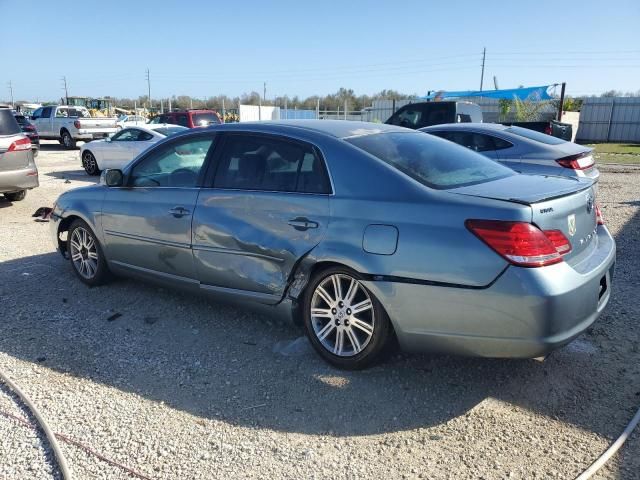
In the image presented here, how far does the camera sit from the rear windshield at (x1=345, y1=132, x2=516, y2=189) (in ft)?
11.2

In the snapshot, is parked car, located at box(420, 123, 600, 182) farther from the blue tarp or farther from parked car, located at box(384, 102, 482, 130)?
the blue tarp

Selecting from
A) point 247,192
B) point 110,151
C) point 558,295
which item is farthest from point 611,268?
point 110,151

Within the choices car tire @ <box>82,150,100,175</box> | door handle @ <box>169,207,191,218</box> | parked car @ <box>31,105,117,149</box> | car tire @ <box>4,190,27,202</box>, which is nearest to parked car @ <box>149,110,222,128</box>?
car tire @ <box>82,150,100,175</box>

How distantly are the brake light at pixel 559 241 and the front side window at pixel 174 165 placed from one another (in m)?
2.65

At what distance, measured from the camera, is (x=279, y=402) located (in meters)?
3.23

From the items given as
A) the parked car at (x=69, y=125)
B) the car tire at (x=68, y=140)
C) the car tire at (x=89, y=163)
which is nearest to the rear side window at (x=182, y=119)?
the car tire at (x=89, y=163)

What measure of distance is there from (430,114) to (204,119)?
784 cm

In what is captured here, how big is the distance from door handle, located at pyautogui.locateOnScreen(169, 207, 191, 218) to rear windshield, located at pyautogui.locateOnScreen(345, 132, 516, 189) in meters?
1.47

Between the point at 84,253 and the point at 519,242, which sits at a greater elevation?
the point at 519,242

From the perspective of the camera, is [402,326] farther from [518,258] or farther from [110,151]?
[110,151]

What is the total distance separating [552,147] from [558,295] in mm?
5277

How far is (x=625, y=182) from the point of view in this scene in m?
12.4

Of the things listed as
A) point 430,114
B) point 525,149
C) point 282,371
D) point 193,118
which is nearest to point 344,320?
point 282,371

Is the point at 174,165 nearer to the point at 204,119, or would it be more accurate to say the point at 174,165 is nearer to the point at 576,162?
the point at 576,162
